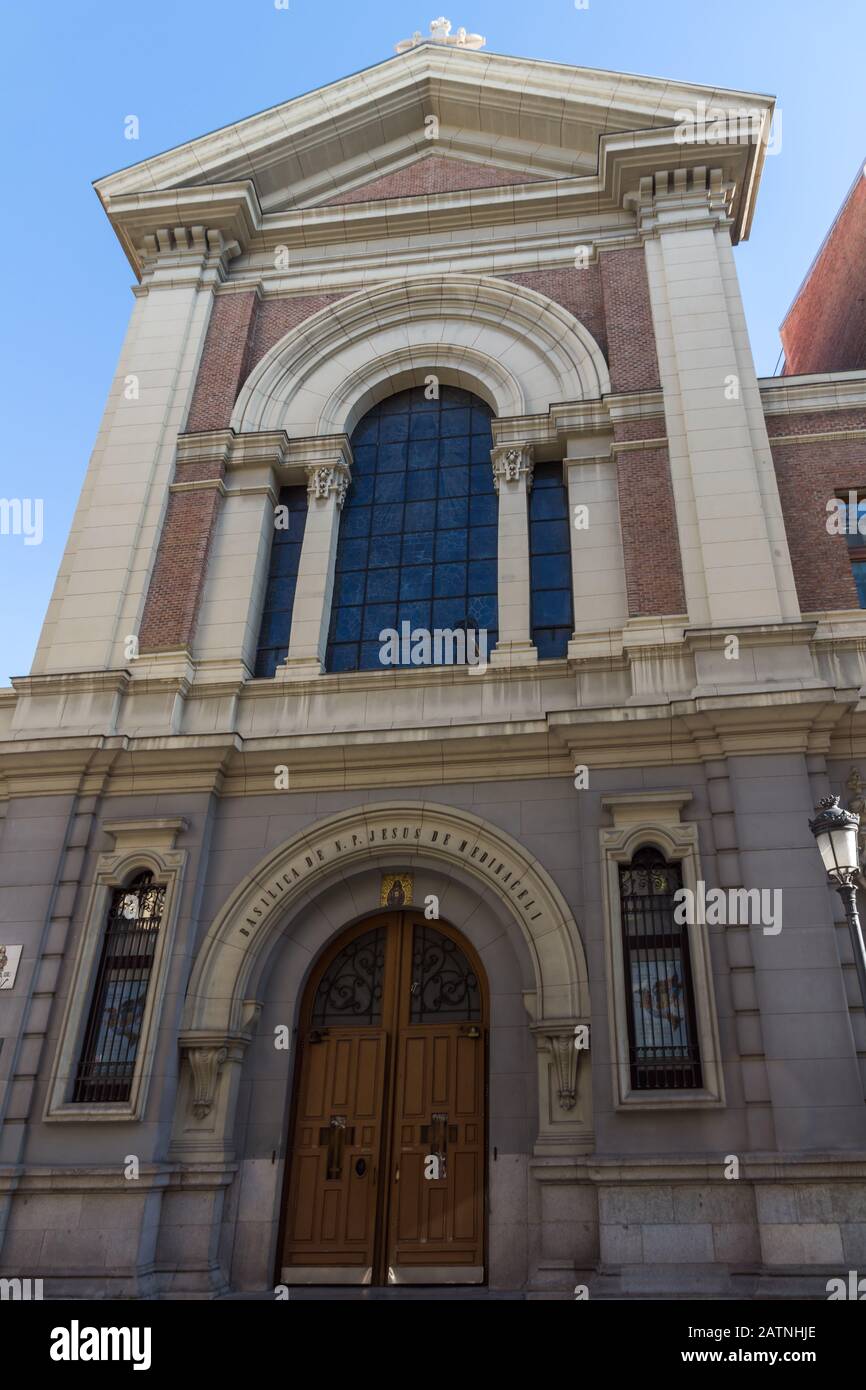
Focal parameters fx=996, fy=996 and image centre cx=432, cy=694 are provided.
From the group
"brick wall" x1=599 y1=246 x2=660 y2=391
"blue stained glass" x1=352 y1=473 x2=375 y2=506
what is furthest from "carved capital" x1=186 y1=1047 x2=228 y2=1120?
"brick wall" x1=599 y1=246 x2=660 y2=391

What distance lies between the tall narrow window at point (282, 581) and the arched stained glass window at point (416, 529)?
26.3 inches

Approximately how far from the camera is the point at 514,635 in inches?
528

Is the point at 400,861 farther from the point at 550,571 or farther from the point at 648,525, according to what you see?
the point at 648,525

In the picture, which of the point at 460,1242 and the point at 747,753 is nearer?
the point at 460,1242

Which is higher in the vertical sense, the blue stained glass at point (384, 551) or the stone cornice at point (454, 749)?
the blue stained glass at point (384, 551)

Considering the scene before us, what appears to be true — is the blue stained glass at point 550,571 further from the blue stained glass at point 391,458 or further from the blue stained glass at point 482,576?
the blue stained glass at point 391,458

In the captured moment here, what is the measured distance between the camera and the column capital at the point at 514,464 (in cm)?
1485

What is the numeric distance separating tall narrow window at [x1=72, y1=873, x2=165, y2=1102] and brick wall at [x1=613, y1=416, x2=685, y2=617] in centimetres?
714

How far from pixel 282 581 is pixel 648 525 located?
5.44m

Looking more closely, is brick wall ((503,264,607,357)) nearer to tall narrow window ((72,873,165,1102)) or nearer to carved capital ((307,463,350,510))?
carved capital ((307,463,350,510))

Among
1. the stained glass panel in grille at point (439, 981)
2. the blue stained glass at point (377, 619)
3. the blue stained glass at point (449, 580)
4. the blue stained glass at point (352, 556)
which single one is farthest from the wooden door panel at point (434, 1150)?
the blue stained glass at point (352, 556)
